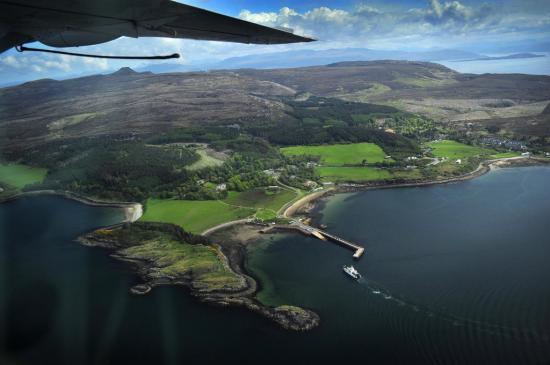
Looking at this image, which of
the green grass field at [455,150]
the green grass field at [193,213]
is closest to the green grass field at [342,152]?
the green grass field at [455,150]

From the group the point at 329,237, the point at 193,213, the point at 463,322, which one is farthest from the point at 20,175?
the point at 463,322

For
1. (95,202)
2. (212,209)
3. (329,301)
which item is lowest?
(95,202)

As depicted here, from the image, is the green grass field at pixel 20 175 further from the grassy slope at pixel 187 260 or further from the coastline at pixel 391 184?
the coastline at pixel 391 184

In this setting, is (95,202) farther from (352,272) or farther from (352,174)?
(352,174)

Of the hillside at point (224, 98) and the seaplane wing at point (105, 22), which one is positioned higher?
the seaplane wing at point (105, 22)

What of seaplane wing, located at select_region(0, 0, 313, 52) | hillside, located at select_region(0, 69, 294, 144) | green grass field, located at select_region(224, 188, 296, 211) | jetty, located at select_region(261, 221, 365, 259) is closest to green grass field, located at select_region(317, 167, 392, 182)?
green grass field, located at select_region(224, 188, 296, 211)
